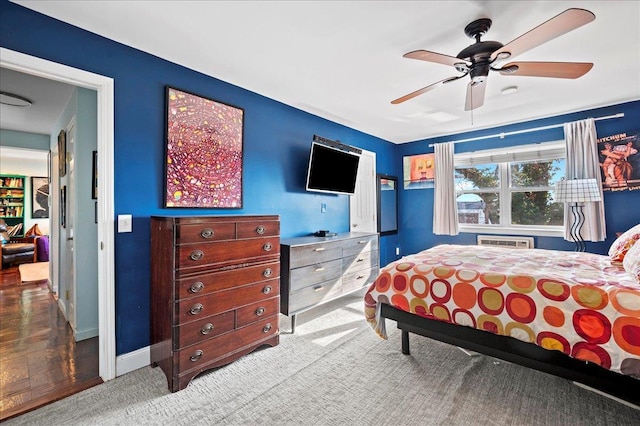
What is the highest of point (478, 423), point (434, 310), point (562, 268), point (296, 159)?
A: point (296, 159)

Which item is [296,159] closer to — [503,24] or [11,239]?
[503,24]

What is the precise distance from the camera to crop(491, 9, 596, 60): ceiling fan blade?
1.43 meters

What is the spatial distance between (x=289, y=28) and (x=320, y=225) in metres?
2.40

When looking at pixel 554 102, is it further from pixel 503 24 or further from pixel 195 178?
pixel 195 178

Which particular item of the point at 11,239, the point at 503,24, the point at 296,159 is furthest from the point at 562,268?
the point at 11,239

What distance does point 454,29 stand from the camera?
2.03 meters

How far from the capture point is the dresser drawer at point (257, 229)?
2.29m

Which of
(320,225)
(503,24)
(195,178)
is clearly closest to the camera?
(503,24)

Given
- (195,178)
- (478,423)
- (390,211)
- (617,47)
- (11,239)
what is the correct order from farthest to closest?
(11,239)
(390,211)
(195,178)
(617,47)
(478,423)

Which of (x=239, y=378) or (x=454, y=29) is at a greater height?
(x=454, y=29)

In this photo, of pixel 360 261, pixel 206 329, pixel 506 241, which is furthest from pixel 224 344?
pixel 506 241

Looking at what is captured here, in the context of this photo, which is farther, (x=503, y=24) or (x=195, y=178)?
(x=195, y=178)

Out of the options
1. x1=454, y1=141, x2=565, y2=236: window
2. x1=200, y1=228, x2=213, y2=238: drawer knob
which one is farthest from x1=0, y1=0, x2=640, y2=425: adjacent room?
x1=454, y1=141, x2=565, y2=236: window

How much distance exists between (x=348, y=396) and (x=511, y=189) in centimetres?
403
